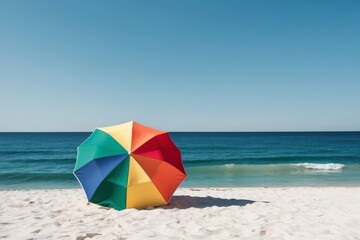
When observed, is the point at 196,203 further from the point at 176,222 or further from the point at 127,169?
the point at 127,169

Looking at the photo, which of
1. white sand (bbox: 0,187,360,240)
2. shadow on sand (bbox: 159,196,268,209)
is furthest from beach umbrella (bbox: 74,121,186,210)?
shadow on sand (bbox: 159,196,268,209)

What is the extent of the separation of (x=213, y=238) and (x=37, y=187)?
42.2 feet

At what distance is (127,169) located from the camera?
573 centimetres

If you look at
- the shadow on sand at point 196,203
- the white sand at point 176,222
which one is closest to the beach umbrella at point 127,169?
the white sand at point 176,222

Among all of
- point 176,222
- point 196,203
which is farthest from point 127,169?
point 196,203

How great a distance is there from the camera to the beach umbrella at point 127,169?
5.75 meters

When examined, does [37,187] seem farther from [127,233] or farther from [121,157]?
[127,233]

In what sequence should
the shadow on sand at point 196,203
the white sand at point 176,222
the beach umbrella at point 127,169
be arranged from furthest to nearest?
the shadow on sand at point 196,203 → the beach umbrella at point 127,169 → the white sand at point 176,222

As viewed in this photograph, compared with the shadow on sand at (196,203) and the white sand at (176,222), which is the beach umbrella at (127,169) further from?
the shadow on sand at (196,203)

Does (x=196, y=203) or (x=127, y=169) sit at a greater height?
(x=127, y=169)

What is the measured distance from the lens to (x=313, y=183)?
15047mm

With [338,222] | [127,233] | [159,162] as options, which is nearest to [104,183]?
[159,162]

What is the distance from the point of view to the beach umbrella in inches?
226

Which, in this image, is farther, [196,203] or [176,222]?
[196,203]
